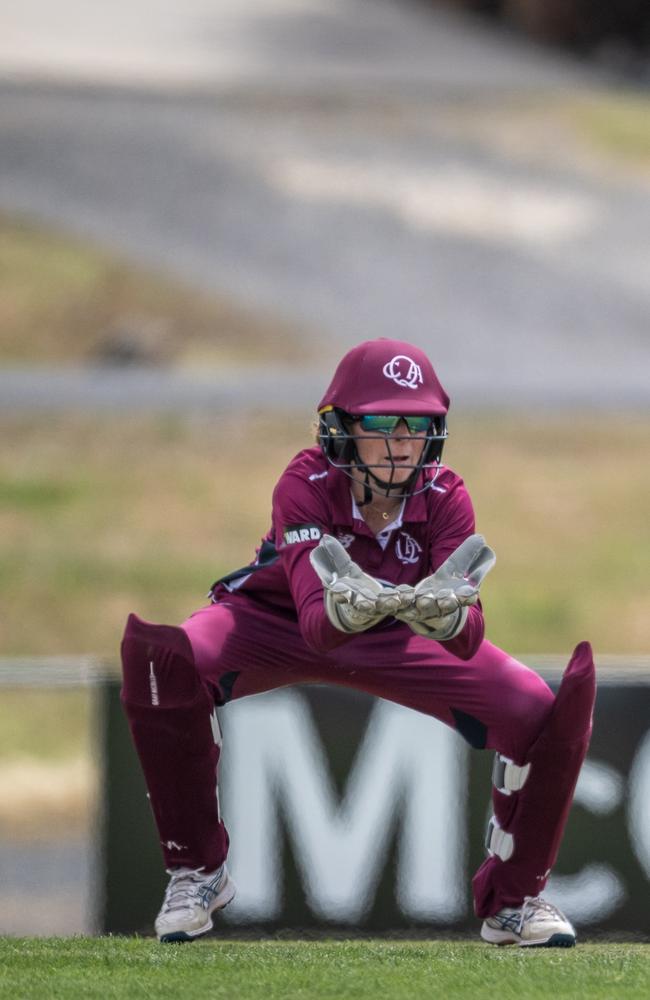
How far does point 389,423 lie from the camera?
165 inches

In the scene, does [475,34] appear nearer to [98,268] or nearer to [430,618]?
[98,268]

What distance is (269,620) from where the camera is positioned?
14.5 feet

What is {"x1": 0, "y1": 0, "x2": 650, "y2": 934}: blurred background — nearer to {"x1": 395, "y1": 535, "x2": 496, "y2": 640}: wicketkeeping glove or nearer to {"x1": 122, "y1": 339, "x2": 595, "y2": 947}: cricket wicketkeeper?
{"x1": 122, "y1": 339, "x2": 595, "y2": 947}: cricket wicketkeeper

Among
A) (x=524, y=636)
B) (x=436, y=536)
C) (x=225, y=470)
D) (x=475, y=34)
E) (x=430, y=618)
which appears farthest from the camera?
(x=475, y=34)

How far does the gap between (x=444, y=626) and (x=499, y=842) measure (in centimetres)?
93

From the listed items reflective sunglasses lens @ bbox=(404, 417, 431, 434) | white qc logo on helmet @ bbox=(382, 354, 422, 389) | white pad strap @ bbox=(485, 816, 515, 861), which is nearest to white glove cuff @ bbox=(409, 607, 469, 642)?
reflective sunglasses lens @ bbox=(404, 417, 431, 434)

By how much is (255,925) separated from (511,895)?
1.63 meters

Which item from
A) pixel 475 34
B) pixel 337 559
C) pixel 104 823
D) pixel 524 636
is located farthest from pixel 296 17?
pixel 337 559

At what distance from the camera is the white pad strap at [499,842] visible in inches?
173

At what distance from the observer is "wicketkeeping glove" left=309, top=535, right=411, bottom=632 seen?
3656mm

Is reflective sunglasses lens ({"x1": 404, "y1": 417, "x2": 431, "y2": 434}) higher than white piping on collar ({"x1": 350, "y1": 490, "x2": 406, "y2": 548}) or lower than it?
higher

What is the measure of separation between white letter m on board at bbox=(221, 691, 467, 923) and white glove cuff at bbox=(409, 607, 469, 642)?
224cm

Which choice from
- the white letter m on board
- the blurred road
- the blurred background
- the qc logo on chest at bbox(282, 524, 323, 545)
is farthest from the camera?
the blurred road

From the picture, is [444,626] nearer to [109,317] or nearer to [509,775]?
[509,775]
